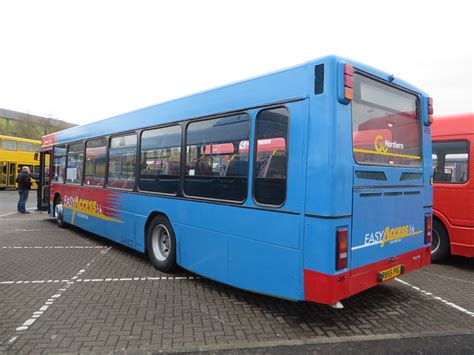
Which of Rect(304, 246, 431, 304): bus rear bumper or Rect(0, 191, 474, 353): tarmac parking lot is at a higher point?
Rect(304, 246, 431, 304): bus rear bumper

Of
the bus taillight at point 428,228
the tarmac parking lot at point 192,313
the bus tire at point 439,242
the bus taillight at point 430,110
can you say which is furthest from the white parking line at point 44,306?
the bus tire at point 439,242

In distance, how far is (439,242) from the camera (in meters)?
6.44

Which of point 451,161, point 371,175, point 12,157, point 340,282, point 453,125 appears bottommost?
point 340,282

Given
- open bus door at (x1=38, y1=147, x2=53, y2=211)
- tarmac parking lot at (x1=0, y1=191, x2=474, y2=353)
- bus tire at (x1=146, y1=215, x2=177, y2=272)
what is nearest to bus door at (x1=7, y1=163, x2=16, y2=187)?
open bus door at (x1=38, y1=147, x2=53, y2=211)

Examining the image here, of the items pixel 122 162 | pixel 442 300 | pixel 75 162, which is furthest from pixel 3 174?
pixel 442 300

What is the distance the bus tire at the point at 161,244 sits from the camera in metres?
5.43

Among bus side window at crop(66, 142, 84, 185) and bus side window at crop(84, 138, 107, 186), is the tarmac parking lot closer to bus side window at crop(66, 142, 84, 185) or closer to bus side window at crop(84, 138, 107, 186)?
bus side window at crop(84, 138, 107, 186)

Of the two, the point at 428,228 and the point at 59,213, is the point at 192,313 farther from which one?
the point at 59,213

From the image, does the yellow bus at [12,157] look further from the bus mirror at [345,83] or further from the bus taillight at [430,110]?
the bus mirror at [345,83]

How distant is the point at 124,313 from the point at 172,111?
2.94 metres

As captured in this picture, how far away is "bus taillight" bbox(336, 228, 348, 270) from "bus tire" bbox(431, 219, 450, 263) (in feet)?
13.2

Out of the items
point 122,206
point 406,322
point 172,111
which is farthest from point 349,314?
point 122,206

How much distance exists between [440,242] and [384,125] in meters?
3.61

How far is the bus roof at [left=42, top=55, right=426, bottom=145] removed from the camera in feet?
11.6
